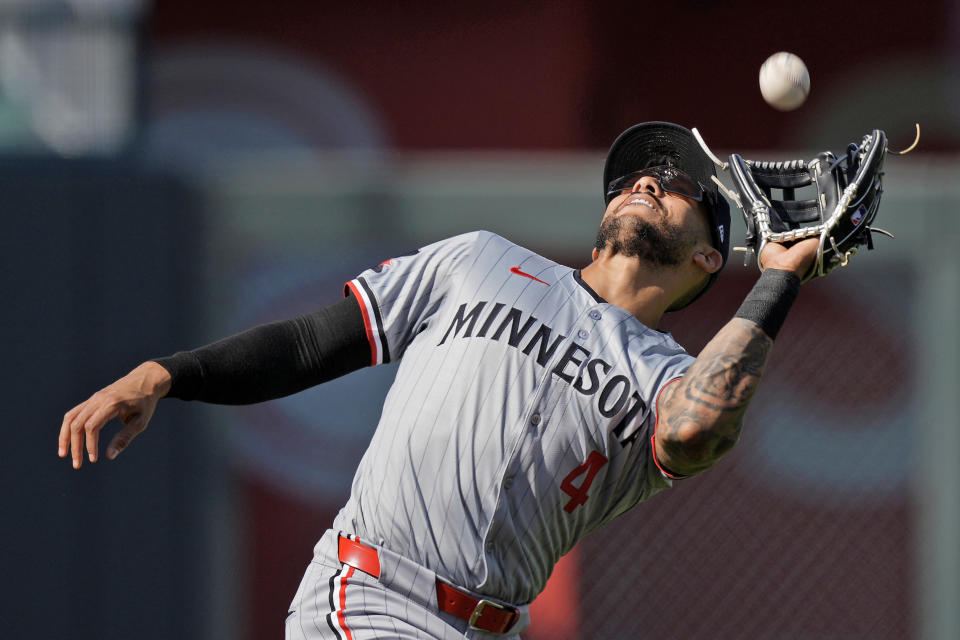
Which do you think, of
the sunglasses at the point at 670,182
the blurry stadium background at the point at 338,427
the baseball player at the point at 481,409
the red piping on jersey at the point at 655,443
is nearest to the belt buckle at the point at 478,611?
the baseball player at the point at 481,409

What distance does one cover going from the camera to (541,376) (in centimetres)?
256

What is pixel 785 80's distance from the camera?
3209 millimetres

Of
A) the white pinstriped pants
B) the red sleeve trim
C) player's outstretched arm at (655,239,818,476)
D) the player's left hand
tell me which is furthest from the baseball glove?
the white pinstriped pants

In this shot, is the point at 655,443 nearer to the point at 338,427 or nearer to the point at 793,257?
the point at 793,257

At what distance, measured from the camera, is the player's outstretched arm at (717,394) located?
7.64ft

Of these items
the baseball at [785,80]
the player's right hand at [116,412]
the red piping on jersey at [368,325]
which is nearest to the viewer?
the player's right hand at [116,412]

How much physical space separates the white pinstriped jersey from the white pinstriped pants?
45 millimetres

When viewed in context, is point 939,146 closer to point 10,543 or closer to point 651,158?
point 651,158

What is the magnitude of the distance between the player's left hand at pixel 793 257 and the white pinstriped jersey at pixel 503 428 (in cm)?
28

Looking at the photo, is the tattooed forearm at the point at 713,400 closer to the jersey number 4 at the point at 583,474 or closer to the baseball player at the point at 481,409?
the baseball player at the point at 481,409

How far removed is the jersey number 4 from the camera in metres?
2.54

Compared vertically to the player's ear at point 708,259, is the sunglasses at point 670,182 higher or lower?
higher

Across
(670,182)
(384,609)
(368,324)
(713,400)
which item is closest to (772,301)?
(713,400)

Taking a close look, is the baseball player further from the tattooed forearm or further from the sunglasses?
the sunglasses
